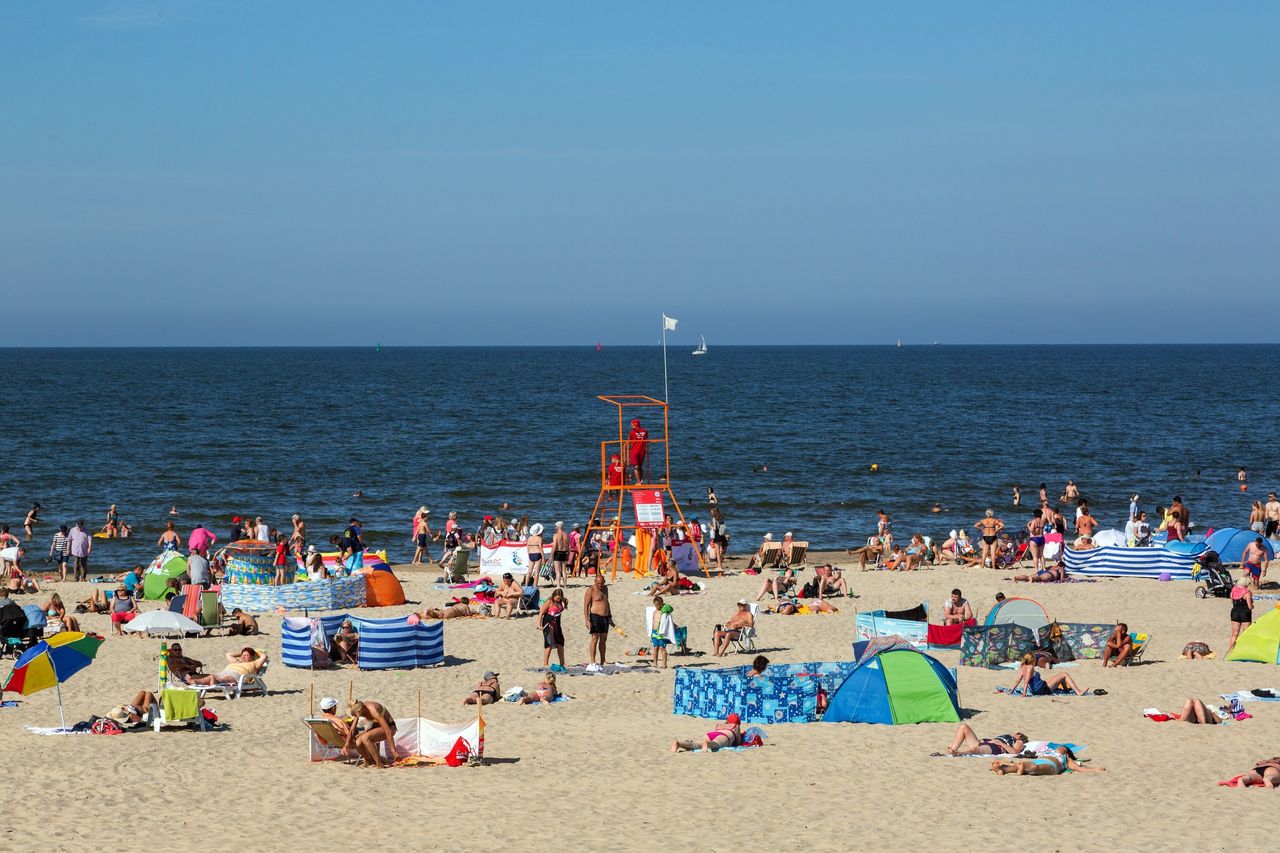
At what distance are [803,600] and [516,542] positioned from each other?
5.81m

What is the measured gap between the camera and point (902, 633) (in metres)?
19.1

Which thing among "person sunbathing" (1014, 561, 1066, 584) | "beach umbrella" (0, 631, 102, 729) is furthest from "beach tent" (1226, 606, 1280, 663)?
"beach umbrella" (0, 631, 102, 729)

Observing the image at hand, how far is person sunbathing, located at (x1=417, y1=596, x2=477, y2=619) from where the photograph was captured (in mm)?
21328

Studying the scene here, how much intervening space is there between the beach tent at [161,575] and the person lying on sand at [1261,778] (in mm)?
17308

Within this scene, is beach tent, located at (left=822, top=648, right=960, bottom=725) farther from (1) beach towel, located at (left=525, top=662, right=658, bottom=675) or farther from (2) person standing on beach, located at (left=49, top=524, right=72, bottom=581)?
(2) person standing on beach, located at (left=49, top=524, right=72, bottom=581)

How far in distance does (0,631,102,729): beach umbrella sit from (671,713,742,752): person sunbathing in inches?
246

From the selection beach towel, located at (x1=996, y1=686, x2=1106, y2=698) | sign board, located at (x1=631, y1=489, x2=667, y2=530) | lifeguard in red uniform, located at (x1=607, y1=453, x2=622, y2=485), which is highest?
lifeguard in red uniform, located at (x1=607, y1=453, x2=622, y2=485)

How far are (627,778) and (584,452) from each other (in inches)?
1669

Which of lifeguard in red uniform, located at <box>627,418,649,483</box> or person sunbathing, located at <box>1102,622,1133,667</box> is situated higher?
lifeguard in red uniform, located at <box>627,418,649,483</box>

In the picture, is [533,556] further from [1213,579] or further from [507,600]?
[1213,579]

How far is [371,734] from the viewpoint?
43.5 feet

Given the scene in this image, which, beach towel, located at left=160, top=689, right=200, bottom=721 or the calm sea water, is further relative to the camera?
the calm sea water

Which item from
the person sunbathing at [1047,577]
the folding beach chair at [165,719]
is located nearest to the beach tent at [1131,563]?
the person sunbathing at [1047,577]

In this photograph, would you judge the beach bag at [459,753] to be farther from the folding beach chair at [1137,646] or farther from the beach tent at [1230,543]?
the beach tent at [1230,543]
